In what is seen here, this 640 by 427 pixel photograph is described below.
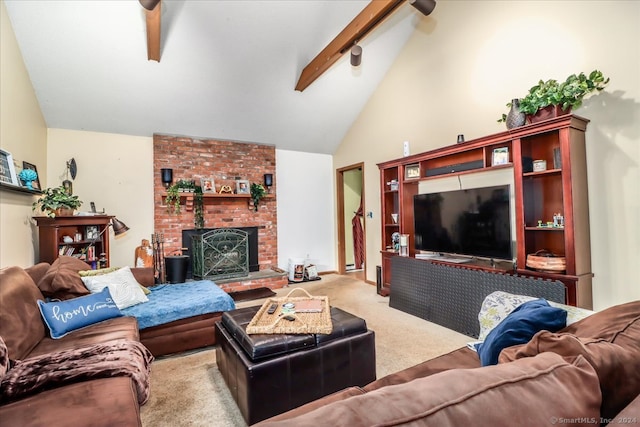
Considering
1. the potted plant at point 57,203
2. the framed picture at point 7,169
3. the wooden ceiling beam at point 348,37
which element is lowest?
the potted plant at point 57,203

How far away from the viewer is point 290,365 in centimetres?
174

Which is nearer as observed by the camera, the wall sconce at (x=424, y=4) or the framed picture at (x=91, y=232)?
the wall sconce at (x=424, y=4)

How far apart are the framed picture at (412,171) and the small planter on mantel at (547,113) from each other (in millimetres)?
1365

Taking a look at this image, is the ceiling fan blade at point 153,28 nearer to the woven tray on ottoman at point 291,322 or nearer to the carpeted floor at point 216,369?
the woven tray on ottoman at point 291,322

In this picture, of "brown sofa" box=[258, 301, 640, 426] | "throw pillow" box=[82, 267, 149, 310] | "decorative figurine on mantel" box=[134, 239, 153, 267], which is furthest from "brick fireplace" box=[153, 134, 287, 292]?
"brown sofa" box=[258, 301, 640, 426]

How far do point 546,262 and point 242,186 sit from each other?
4287 millimetres

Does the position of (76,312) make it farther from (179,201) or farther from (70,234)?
(179,201)

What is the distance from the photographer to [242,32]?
3553 mm

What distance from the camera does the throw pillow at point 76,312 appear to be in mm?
2018

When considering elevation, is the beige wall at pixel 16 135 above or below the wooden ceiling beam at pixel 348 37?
below

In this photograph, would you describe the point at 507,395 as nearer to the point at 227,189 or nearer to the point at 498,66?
the point at 498,66

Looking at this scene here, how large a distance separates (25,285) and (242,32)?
3.22m

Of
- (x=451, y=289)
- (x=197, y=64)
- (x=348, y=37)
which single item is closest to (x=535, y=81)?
(x=348, y=37)

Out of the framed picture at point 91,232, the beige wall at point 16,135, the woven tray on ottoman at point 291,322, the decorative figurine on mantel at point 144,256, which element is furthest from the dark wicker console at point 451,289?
the beige wall at point 16,135
